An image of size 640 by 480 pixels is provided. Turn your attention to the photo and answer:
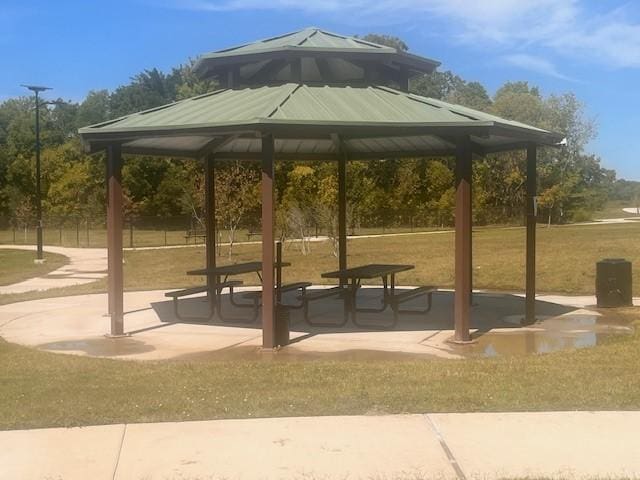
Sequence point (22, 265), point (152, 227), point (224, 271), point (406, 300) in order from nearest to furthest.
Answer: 1. point (406, 300)
2. point (224, 271)
3. point (22, 265)
4. point (152, 227)

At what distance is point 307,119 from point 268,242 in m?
1.60

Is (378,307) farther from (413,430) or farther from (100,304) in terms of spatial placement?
(413,430)

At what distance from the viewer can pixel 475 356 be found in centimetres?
891

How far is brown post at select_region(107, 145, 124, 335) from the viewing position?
10.6 meters

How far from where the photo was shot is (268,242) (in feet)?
30.9

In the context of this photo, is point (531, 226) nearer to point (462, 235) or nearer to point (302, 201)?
point (462, 235)

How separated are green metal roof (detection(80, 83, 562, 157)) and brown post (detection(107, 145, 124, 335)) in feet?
1.20

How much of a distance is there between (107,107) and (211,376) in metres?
121

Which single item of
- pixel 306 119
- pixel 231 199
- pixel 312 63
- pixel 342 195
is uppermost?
pixel 312 63

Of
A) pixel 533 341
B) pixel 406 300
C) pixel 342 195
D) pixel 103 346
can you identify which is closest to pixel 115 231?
pixel 103 346

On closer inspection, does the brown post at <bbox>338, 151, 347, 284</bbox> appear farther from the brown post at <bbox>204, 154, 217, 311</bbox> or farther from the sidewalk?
the sidewalk

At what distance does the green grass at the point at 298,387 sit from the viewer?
6.36 meters

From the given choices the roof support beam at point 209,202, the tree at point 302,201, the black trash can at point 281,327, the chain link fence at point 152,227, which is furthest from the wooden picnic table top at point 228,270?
the chain link fence at point 152,227

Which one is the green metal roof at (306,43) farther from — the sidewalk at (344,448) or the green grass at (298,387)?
the sidewalk at (344,448)
